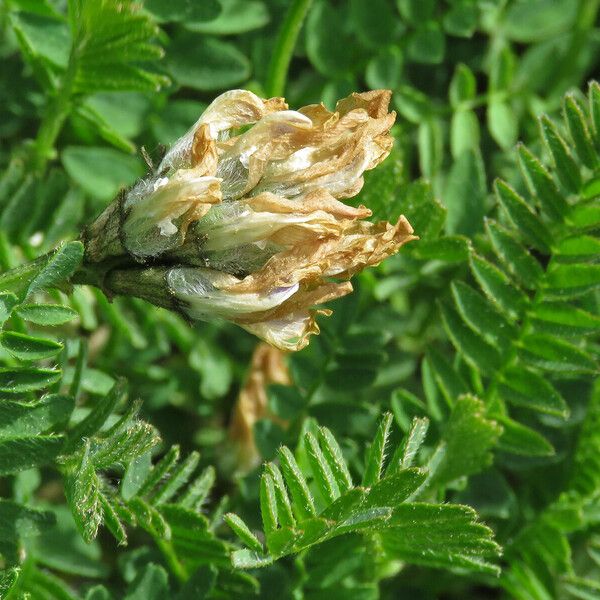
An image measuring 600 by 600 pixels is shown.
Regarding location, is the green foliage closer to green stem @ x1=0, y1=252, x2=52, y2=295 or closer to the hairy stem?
green stem @ x1=0, y1=252, x2=52, y2=295

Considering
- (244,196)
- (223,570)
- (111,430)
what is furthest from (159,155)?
(223,570)

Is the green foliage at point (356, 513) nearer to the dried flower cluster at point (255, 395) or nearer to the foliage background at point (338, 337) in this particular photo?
the foliage background at point (338, 337)

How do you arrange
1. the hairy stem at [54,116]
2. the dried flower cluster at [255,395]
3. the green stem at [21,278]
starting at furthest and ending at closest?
the dried flower cluster at [255,395]
the hairy stem at [54,116]
the green stem at [21,278]

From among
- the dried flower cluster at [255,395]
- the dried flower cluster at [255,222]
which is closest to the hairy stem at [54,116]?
the dried flower cluster at [255,222]

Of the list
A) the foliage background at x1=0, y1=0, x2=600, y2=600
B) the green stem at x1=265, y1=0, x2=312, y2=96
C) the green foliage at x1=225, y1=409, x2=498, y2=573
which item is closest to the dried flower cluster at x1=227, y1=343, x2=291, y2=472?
the foliage background at x1=0, y1=0, x2=600, y2=600

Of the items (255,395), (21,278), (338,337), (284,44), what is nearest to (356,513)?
(21,278)

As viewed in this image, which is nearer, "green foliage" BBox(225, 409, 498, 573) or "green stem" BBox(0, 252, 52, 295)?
"green foliage" BBox(225, 409, 498, 573)

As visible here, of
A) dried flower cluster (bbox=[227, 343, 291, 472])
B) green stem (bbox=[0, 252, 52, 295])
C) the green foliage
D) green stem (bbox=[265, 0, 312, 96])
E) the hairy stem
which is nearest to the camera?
the green foliage
